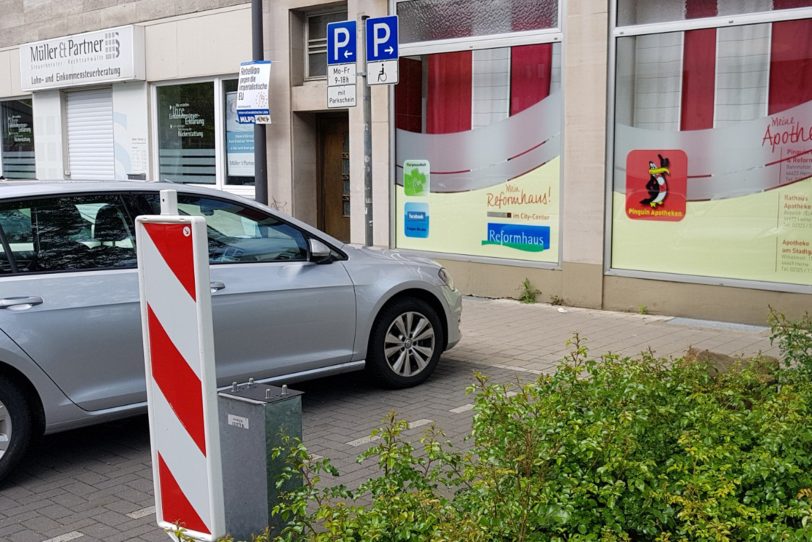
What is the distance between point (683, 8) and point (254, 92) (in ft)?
21.8

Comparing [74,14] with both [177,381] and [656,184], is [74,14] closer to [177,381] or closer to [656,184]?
[656,184]

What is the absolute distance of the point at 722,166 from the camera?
9828 millimetres

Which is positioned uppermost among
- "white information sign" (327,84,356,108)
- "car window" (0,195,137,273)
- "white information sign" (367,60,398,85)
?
"white information sign" (367,60,398,85)

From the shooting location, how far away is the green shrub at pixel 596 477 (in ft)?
11.2

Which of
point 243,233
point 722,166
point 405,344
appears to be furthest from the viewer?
point 722,166

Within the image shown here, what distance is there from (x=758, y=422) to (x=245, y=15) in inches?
486

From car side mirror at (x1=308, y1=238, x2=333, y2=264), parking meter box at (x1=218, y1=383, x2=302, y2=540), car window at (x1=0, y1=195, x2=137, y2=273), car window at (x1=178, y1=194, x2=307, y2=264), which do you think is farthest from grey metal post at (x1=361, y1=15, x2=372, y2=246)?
parking meter box at (x1=218, y1=383, x2=302, y2=540)

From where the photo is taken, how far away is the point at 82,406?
5.58m

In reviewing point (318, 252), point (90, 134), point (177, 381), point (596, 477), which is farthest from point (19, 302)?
point (90, 134)

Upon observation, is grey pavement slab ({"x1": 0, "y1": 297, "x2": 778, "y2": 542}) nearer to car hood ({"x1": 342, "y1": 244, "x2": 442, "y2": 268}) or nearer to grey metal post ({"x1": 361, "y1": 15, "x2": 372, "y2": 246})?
car hood ({"x1": 342, "y1": 244, "x2": 442, "y2": 268})

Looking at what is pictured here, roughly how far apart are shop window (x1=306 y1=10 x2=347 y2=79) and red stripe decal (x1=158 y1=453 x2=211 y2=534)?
11096 millimetres

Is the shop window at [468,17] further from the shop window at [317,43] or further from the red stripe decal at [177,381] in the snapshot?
the red stripe decal at [177,381]

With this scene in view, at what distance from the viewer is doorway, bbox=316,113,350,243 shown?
47.1ft

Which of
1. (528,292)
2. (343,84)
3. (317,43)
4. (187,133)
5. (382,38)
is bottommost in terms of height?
(528,292)
